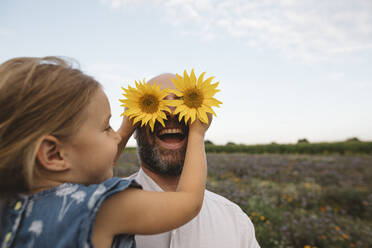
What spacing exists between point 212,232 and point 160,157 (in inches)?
27.4

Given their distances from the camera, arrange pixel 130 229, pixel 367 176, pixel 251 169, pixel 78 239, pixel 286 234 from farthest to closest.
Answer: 1. pixel 251 169
2. pixel 367 176
3. pixel 286 234
4. pixel 130 229
5. pixel 78 239

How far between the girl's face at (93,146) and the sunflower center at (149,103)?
1.65ft

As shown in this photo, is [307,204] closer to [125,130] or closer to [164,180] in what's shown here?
[164,180]

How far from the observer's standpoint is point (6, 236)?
1.22 meters

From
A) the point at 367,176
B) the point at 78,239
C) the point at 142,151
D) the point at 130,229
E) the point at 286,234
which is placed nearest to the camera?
the point at 78,239

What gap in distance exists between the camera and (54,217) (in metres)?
1.21

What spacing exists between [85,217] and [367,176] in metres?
12.5

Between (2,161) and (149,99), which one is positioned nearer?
(2,161)

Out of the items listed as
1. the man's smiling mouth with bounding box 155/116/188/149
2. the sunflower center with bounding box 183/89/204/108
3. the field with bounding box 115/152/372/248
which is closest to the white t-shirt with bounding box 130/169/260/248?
the man's smiling mouth with bounding box 155/116/188/149

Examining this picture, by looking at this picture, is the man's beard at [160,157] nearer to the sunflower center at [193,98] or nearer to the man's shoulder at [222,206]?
the man's shoulder at [222,206]

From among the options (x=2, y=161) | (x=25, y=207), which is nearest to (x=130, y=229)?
(x=25, y=207)

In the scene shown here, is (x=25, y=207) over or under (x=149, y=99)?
under

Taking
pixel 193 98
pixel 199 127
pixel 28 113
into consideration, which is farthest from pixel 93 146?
pixel 193 98

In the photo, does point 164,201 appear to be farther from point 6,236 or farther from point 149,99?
point 149,99
